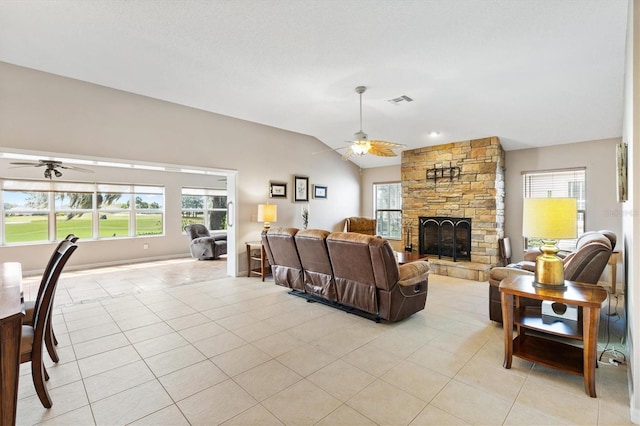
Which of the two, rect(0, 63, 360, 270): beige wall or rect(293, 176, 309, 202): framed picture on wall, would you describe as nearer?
rect(0, 63, 360, 270): beige wall

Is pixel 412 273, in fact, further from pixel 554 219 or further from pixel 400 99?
pixel 400 99

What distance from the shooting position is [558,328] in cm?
241

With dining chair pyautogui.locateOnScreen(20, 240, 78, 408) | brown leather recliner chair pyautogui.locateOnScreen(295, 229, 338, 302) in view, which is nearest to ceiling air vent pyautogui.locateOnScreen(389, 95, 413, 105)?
brown leather recliner chair pyautogui.locateOnScreen(295, 229, 338, 302)

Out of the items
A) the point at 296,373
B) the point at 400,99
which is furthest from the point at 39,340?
the point at 400,99

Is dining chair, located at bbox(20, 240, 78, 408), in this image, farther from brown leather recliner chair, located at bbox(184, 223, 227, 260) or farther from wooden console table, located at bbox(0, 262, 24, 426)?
brown leather recliner chair, located at bbox(184, 223, 227, 260)

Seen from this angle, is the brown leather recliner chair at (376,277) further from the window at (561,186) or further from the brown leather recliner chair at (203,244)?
the brown leather recliner chair at (203,244)

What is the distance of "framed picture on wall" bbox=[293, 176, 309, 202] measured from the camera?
268 inches

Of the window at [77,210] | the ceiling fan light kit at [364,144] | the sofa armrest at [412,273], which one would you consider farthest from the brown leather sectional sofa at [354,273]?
the window at [77,210]

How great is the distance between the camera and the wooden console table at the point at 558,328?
2.13 metres

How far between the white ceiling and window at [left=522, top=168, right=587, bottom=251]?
64cm

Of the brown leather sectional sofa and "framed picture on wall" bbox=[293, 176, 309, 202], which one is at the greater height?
"framed picture on wall" bbox=[293, 176, 309, 202]

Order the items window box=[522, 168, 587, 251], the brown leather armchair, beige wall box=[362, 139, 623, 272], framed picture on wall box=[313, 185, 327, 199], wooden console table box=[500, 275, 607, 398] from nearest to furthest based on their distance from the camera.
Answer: wooden console table box=[500, 275, 607, 398]
beige wall box=[362, 139, 623, 272]
window box=[522, 168, 587, 251]
framed picture on wall box=[313, 185, 327, 199]
the brown leather armchair

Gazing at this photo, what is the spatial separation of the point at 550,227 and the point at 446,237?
421cm

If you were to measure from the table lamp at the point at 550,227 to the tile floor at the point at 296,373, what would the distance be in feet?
2.52
